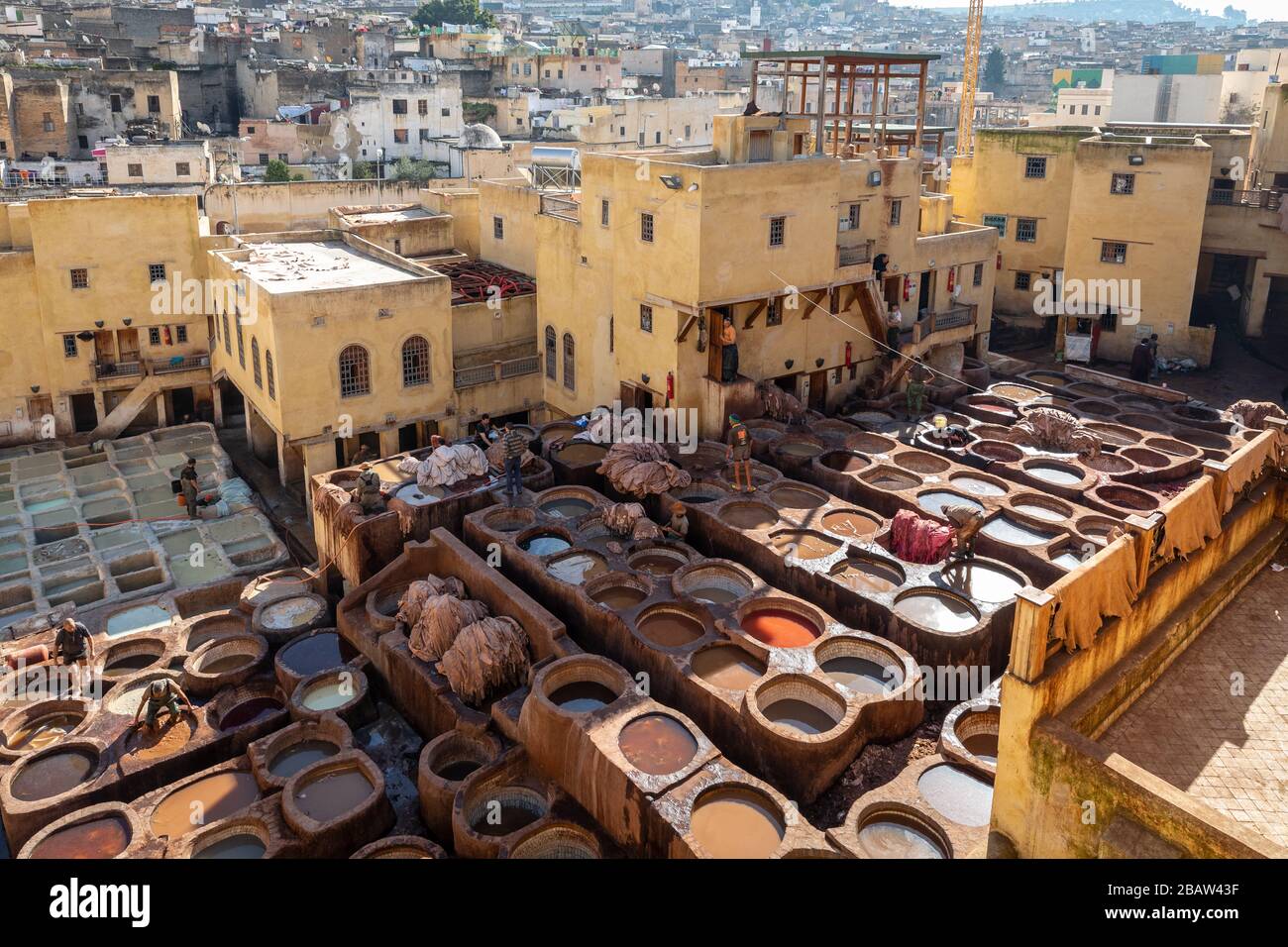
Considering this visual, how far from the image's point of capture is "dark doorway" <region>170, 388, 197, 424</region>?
38.5 m

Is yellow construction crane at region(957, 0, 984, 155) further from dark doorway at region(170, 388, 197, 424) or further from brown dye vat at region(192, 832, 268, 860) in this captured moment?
brown dye vat at region(192, 832, 268, 860)

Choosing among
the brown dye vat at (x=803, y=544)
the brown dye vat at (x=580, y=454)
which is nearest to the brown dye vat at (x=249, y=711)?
the brown dye vat at (x=580, y=454)

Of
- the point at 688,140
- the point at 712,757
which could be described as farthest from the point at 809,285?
the point at 688,140

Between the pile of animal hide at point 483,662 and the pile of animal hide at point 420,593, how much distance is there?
1.70m

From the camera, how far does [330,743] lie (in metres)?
19.2

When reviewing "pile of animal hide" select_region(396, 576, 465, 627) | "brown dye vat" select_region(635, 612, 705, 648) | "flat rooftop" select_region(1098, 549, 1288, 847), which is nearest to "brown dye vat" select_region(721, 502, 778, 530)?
"brown dye vat" select_region(635, 612, 705, 648)

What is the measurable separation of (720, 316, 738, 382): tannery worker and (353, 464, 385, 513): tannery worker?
31.8ft

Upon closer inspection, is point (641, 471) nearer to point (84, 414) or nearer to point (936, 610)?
point (936, 610)

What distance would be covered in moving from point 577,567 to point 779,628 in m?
4.86

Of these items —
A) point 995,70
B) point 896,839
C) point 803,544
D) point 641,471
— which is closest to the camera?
point 896,839

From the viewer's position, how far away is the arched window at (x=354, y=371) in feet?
99.8

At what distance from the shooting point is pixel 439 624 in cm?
2006

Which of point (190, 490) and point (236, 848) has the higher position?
point (190, 490)

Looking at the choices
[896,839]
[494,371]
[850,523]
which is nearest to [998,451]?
[850,523]
